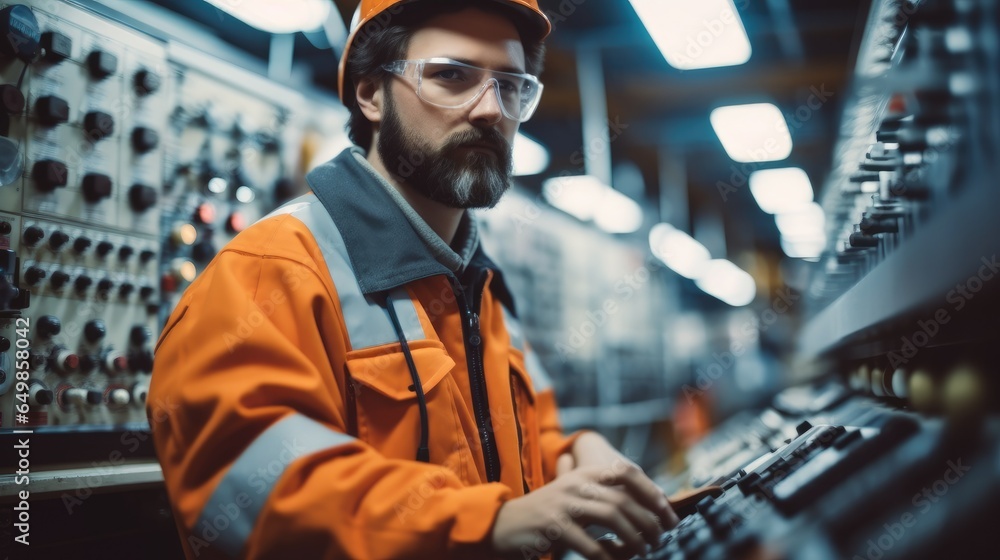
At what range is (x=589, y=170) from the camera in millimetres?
5914

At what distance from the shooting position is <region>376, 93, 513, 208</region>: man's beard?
4.36 ft

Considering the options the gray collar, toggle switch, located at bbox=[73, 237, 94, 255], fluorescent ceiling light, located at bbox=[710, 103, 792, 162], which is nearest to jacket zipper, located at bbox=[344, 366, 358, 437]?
the gray collar

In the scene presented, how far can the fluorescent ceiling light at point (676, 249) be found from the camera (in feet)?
28.1

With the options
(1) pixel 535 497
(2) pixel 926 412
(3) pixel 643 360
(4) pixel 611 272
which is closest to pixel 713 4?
(2) pixel 926 412

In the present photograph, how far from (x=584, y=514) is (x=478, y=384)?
498 millimetres

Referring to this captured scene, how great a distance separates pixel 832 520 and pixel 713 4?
8.24 feet

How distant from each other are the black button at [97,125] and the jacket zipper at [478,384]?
107 cm

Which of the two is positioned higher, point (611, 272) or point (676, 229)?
point (676, 229)

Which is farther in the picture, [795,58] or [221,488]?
[795,58]

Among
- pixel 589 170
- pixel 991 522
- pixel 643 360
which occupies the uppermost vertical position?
pixel 589 170

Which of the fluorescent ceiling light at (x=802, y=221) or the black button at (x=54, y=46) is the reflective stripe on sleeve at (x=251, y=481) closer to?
the black button at (x=54, y=46)

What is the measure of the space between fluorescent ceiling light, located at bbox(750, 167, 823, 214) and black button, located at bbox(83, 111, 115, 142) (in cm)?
568

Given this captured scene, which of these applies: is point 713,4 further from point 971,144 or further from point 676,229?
point 676,229

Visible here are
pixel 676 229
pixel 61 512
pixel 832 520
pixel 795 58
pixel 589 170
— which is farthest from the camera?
pixel 676 229
